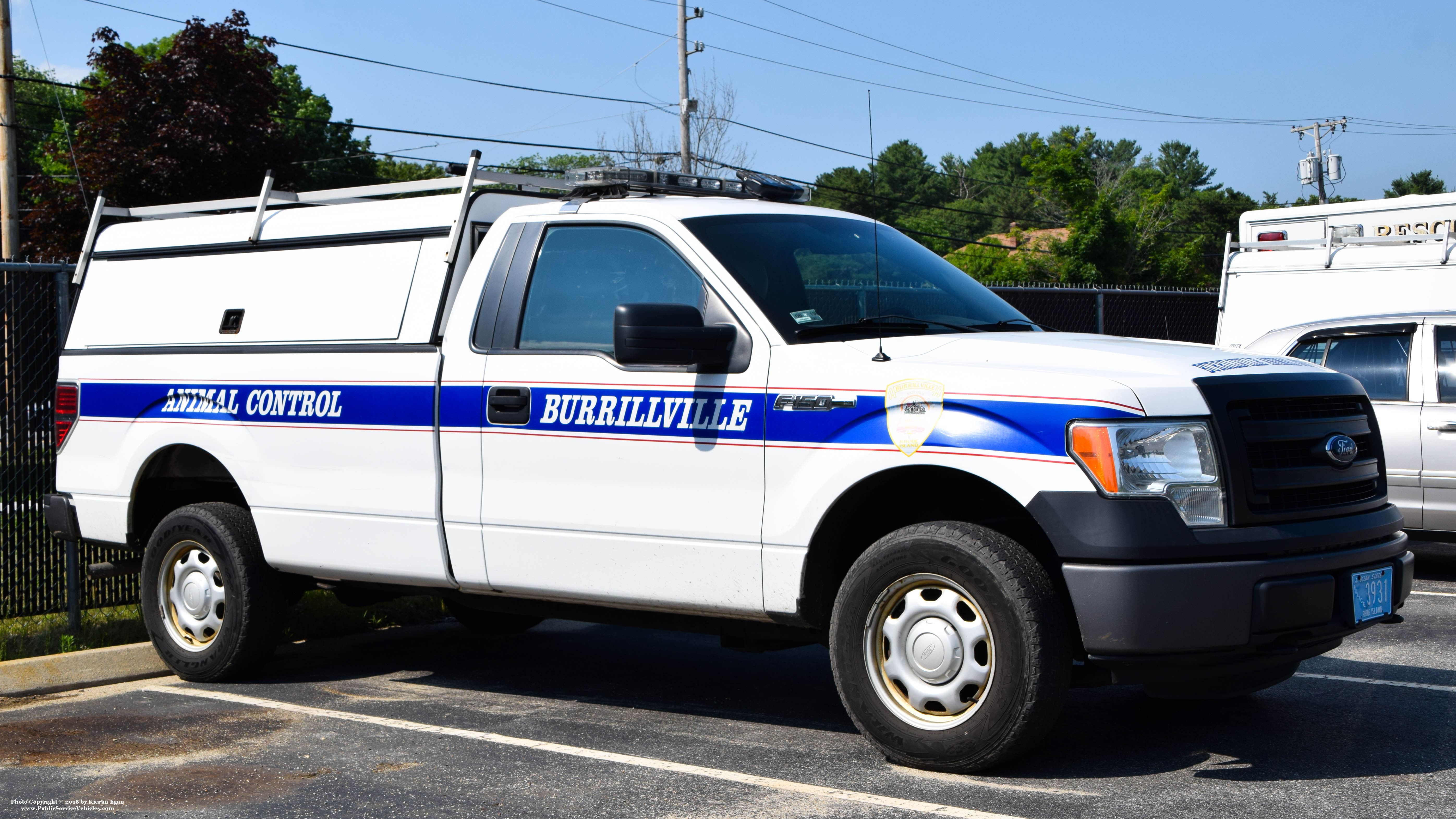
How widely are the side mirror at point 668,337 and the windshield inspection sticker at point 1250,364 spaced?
1658 millimetres

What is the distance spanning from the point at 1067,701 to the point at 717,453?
207 centimetres

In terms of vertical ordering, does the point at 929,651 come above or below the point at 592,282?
below

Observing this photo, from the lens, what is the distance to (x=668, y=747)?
5367 millimetres

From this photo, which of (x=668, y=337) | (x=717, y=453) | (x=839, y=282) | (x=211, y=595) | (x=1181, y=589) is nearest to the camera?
(x=1181, y=589)

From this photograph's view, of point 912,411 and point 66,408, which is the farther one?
point 66,408

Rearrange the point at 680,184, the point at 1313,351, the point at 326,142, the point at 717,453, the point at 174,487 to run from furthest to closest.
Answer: the point at 326,142
the point at 1313,351
the point at 174,487
the point at 680,184
the point at 717,453

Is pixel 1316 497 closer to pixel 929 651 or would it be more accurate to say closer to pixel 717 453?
pixel 929 651

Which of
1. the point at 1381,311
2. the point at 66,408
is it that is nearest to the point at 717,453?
the point at 66,408

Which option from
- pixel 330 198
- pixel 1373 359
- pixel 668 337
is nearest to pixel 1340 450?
pixel 668 337

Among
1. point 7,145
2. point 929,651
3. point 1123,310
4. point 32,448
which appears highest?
point 7,145

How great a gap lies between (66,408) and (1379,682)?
21.6ft

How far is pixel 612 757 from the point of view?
205 inches

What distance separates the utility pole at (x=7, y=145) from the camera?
21641mm

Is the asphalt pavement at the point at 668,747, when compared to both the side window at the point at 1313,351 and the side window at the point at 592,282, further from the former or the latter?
the side window at the point at 1313,351
